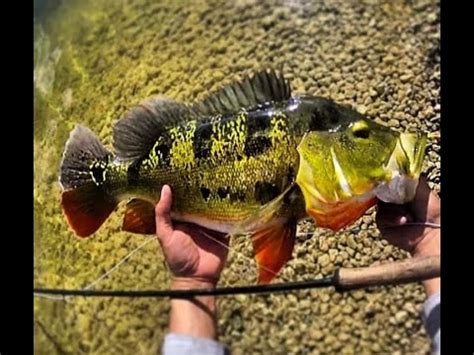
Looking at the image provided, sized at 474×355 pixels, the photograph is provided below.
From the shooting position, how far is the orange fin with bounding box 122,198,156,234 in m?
1.93

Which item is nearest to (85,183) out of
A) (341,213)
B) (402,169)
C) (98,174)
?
(98,174)

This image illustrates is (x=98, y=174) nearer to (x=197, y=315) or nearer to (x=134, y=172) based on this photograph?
(x=134, y=172)

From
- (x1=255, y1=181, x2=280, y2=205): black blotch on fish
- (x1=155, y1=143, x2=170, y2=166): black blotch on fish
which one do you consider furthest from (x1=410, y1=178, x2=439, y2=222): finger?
(x1=155, y1=143, x2=170, y2=166): black blotch on fish

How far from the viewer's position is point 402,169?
1.78 metres

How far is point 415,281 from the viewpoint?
73.3 inches

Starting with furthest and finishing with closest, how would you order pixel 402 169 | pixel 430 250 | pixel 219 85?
pixel 219 85
pixel 430 250
pixel 402 169

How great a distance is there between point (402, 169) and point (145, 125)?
1.73 feet

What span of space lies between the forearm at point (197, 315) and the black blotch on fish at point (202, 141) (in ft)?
0.88

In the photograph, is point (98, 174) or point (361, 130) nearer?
point (361, 130)

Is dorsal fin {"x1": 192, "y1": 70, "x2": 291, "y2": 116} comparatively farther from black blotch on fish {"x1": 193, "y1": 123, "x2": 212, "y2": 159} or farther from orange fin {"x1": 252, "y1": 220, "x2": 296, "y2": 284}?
orange fin {"x1": 252, "y1": 220, "x2": 296, "y2": 284}

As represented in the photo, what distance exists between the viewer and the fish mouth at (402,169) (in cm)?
178
